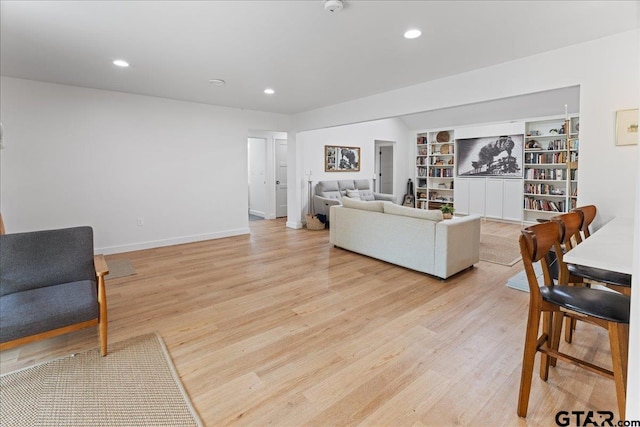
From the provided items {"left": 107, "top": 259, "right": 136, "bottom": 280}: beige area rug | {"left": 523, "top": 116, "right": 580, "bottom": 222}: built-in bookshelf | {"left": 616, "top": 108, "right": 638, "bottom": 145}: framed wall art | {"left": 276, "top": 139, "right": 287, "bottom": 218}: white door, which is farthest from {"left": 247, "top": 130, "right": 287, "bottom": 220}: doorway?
{"left": 616, "top": 108, "right": 638, "bottom": 145}: framed wall art

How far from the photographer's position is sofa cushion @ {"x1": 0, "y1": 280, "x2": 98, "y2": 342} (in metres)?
1.95

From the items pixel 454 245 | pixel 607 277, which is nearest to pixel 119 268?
pixel 454 245

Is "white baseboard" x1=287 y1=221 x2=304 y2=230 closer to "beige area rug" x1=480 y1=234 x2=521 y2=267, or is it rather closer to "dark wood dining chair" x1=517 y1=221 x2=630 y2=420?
"beige area rug" x1=480 y1=234 x2=521 y2=267

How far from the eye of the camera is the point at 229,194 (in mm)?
5969

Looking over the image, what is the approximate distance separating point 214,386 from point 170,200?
4065mm

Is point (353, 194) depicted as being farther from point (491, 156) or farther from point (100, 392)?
point (100, 392)

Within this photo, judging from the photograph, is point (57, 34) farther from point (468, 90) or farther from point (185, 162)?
point (468, 90)

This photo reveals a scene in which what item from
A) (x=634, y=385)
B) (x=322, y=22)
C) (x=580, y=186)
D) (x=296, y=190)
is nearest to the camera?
(x=634, y=385)

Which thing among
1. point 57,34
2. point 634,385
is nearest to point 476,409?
point 634,385

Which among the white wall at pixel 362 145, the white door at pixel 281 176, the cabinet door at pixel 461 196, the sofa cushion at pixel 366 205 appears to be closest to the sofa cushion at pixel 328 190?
the white wall at pixel 362 145

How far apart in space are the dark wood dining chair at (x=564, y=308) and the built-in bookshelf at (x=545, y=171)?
622cm

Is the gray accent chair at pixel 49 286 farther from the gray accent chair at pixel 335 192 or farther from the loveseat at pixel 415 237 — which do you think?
the gray accent chair at pixel 335 192

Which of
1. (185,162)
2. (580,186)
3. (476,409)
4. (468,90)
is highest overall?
(468,90)

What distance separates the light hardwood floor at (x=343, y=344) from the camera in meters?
1.73
